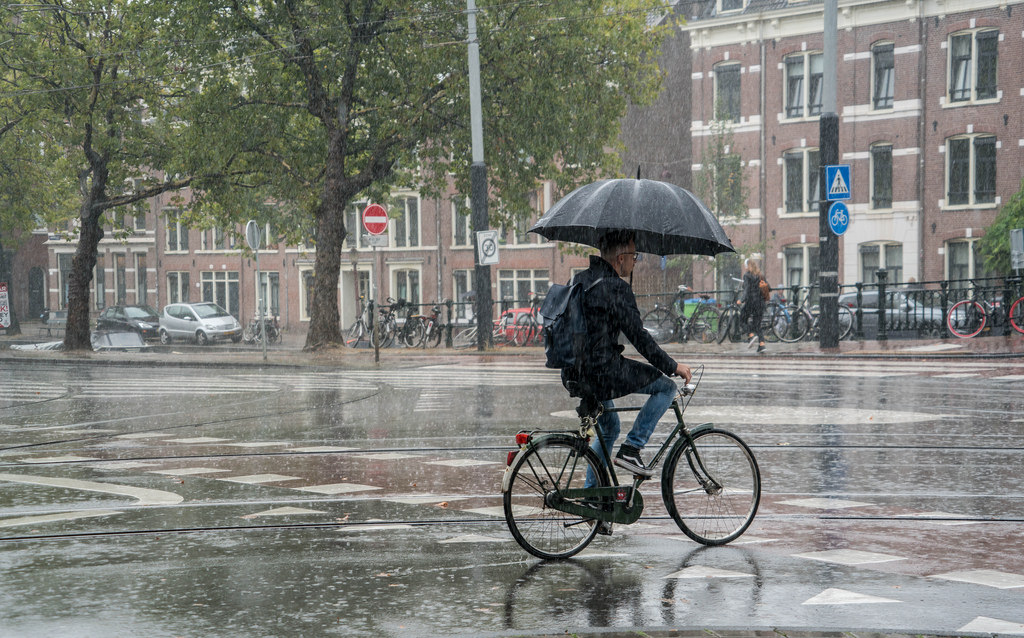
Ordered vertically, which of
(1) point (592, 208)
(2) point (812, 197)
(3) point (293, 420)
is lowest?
(3) point (293, 420)

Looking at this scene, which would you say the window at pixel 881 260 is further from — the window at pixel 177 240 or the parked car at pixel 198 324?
the window at pixel 177 240

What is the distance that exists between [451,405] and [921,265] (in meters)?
29.9

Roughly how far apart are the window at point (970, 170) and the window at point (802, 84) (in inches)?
192

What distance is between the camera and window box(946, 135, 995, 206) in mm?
39531

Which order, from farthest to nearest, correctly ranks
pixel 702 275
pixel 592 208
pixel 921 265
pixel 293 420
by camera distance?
1. pixel 702 275
2. pixel 921 265
3. pixel 293 420
4. pixel 592 208

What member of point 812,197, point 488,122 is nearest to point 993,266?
point 812,197

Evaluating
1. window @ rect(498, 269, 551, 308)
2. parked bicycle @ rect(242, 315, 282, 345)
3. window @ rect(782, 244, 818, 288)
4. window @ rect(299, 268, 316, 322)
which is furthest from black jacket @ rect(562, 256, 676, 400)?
window @ rect(299, 268, 316, 322)

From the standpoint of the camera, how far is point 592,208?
6.19 metres

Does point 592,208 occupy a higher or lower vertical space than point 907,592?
higher

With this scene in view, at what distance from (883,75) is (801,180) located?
451 centimetres

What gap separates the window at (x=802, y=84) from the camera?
140 ft

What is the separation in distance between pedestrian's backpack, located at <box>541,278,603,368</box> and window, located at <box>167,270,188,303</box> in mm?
57878

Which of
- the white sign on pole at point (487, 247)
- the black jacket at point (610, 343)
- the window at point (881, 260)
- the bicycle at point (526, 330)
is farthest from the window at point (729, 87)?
the black jacket at point (610, 343)

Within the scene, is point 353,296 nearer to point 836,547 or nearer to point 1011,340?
point 1011,340
